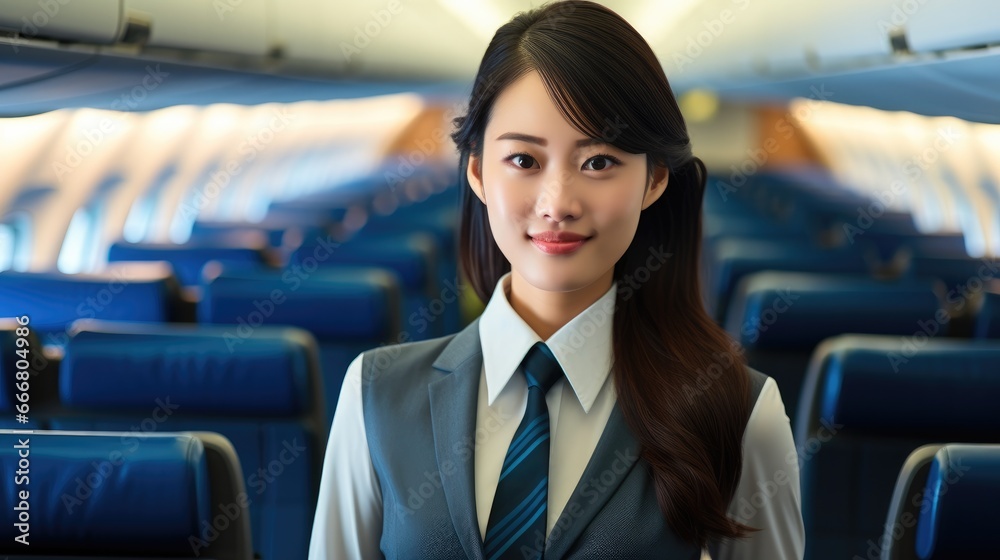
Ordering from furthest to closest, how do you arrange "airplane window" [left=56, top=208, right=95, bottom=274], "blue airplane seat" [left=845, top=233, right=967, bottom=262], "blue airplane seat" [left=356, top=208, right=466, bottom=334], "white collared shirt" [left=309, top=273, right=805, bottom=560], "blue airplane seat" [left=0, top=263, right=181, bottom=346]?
1. "blue airplane seat" [left=845, top=233, right=967, bottom=262]
2. "airplane window" [left=56, top=208, right=95, bottom=274]
3. "blue airplane seat" [left=356, top=208, right=466, bottom=334]
4. "blue airplane seat" [left=0, top=263, right=181, bottom=346]
5. "white collared shirt" [left=309, top=273, right=805, bottom=560]

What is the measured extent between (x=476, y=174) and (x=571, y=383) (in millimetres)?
346

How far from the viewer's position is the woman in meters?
1.31

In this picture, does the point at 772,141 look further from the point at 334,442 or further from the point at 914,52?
the point at 334,442

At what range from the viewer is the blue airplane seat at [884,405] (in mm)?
2137

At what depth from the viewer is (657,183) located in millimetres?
1462

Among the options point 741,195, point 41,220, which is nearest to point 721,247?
point 41,220

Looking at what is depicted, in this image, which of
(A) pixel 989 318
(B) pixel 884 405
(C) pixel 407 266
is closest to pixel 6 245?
(C) pixel 407 266

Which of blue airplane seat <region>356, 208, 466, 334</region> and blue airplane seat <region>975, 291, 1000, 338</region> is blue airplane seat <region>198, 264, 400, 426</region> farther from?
blue airplane seat <region>975, 291, 1000, 338</region>

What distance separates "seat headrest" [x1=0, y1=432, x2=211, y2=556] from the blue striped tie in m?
0.51

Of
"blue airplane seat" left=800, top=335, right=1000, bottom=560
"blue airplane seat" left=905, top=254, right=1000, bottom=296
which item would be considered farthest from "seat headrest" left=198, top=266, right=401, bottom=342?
"blue airplane seat" left=905, top=254, right=1000, bottom=296

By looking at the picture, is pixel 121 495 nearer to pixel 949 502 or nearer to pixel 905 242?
pixel 949 502

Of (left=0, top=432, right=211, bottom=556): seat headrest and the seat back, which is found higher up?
the seat back

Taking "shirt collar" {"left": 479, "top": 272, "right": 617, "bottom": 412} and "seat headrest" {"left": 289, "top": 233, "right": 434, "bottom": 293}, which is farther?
"seat headrest" {"left": 289, "top": 233, "right": 434, "bottom": 293}

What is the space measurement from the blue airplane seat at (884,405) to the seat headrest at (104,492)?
1334mm
